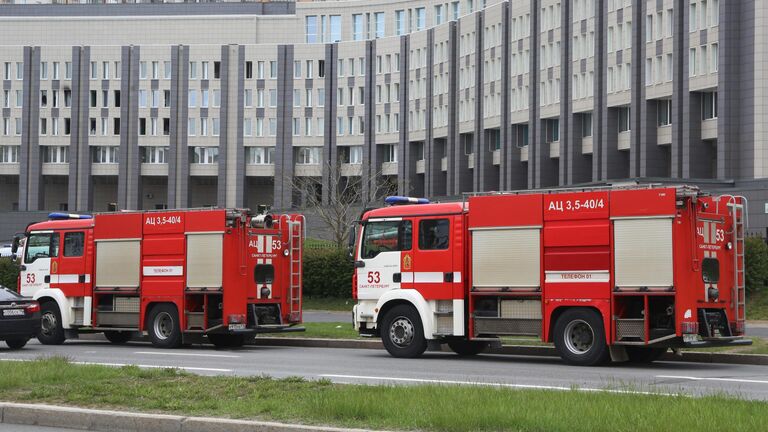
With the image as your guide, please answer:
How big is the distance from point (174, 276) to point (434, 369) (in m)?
8.33

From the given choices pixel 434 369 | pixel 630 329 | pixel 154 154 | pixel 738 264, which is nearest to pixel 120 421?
pixel 434 369

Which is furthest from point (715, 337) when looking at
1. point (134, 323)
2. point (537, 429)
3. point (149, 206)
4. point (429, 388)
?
point (149, 206)

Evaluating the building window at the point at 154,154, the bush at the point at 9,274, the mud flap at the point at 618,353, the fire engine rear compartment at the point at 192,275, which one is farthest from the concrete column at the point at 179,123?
the mud flap at the point at 618,353

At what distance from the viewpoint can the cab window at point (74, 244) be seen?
88.6ft

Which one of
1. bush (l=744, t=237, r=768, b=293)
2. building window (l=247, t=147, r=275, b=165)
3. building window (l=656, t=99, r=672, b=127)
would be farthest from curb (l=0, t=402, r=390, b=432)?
building window (l=247, t=147, r=275, b=165)

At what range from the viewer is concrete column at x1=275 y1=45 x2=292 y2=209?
3962 inches

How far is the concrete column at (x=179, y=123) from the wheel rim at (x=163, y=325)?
258 feet

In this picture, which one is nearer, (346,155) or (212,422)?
(212,422)

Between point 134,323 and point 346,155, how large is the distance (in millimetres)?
76291

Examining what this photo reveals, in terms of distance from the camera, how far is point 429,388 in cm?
1272

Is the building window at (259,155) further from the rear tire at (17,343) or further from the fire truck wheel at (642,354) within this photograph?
the fire truck wheel at (642,354)

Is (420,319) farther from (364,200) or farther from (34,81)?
(34,81)

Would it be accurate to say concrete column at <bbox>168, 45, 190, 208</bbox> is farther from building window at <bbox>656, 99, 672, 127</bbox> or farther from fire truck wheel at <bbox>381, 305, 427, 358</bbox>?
fire truck wheel at <bbox>381, 305, 427, 358</bbox>

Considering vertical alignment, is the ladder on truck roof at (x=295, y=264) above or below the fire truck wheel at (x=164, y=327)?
above
